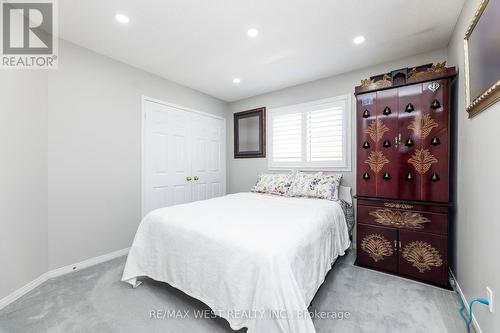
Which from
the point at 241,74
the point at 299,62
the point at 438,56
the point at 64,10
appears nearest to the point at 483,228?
the point at 438,56

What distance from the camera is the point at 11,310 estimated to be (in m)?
1.70

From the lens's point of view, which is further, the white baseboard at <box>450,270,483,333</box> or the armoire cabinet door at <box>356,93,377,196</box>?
the armoire cabinet door at <box>356,93,377,196</box>

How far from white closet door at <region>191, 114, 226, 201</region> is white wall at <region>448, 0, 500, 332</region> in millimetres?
3504

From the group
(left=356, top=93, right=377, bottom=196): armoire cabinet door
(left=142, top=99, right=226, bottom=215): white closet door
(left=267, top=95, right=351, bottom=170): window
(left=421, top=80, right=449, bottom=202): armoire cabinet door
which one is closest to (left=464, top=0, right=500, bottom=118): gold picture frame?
(left=421, top=80, right=449, bottom=202): armoire cabinet door

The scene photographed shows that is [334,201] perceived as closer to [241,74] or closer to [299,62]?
→ [299,62]

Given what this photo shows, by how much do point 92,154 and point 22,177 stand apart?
0.69 metres

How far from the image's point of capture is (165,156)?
11.0ft

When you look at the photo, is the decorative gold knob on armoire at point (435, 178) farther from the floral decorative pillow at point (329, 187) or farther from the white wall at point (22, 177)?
the white wall at point (22, 177)

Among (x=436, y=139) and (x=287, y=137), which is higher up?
(x=287, y=137)

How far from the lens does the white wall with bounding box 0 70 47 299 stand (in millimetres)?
1785

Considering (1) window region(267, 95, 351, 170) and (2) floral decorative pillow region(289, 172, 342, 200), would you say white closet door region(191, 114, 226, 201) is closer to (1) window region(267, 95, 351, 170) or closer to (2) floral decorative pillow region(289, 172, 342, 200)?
(1) window region(267, 95, 351, 170)

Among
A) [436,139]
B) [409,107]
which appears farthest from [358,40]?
[436,139]

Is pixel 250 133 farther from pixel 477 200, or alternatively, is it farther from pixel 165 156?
pixel 477 200

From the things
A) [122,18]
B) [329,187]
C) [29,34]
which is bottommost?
[329,187]
